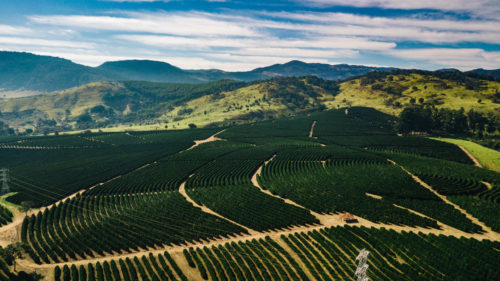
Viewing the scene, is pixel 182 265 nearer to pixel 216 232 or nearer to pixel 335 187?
pixel 216 232

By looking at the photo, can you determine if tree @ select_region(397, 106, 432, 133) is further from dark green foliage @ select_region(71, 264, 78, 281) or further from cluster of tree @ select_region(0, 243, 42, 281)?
cluster of tree @ select_region(0, 243, 42, 281)

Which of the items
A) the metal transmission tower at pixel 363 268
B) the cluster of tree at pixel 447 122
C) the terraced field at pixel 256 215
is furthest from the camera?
the cluster of tree at pixel 447 122

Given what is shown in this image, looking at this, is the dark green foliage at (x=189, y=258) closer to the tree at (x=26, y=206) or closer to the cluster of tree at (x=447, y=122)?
the tree at (x=26, y=206)

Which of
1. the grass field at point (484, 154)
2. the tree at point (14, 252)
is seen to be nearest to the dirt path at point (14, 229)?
the tree at point (14, 252)

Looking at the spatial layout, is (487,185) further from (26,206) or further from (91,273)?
(26,206)

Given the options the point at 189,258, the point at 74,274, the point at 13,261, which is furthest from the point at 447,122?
the point at 13,261

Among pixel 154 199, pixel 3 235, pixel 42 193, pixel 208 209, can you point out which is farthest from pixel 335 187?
pixel 42 193
